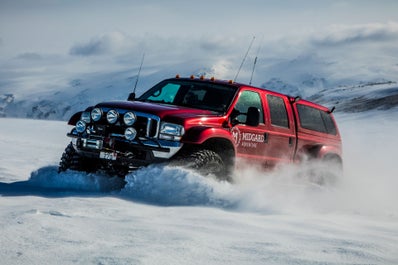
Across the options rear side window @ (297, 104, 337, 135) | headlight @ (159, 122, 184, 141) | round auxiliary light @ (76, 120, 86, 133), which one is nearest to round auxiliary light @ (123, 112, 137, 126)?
headlight @ (159, 122, 184, 141)

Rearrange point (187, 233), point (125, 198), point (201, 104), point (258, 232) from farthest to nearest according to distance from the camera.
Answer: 1. point (201, 104)
2. point (125, 198)
3. point (258, 232)
4. point (187, 233)

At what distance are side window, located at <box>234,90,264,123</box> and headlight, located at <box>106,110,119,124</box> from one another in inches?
65.8

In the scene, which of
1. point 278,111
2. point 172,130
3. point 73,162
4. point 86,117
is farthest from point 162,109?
point 278,111

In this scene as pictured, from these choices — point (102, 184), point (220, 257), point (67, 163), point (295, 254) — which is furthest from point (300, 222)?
point (67, 163)

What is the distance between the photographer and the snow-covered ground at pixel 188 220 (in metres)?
3.71

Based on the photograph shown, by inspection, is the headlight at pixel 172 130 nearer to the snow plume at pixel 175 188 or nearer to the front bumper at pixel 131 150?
the front bumper at pixel 131 150

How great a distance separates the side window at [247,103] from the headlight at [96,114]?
1.82 m

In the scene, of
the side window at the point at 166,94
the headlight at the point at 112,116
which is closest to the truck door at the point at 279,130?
the side window at the point at 166,94

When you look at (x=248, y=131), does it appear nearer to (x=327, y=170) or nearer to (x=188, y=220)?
(x=327, y=170)

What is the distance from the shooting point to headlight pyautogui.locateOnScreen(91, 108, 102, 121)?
6852mm

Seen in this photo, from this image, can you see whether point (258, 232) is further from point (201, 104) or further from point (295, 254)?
point (201, 104)

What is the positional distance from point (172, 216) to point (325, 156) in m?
4.32

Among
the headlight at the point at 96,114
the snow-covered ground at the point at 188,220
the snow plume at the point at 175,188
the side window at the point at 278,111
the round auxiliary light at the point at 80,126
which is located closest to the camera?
the snow-covered ground at the point at 188,220

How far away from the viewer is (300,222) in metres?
5.47
